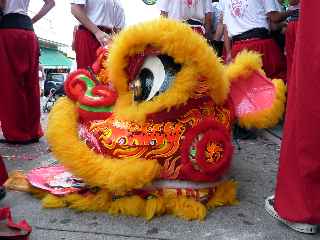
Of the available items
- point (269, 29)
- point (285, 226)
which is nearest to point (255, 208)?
point (285, 226)

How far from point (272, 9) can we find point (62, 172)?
2219mm

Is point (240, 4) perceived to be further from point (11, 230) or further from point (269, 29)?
point (11, 230)

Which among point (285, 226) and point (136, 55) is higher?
point (136, 55)

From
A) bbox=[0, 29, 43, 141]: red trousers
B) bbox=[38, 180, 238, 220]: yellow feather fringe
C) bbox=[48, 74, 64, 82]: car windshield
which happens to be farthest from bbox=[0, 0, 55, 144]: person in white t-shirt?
bbox=[48, 74, 64, 82]: car windshield

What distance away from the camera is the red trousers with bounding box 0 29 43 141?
3.18 metres

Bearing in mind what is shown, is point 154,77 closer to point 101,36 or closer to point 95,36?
point 101,36

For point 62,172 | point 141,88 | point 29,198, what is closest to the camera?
point 141,88

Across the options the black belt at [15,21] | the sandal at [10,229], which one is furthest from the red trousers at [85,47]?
the sandal at [10,229]

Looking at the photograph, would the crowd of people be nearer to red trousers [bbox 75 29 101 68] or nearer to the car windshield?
red trousers [bbox 75 29 101 68]

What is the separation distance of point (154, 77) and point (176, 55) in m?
0.18

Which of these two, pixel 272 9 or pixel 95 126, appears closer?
pixel 95 126

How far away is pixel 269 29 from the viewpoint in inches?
141

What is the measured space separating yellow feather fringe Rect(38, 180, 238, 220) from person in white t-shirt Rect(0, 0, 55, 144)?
4.93ft

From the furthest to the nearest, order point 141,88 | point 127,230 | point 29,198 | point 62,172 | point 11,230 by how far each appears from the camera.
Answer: point 62,172, point 29,198, point 141,88, point 127,230, point 11,230
